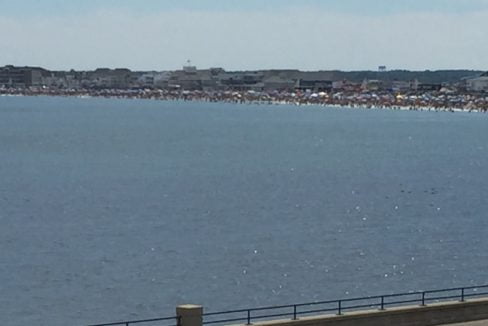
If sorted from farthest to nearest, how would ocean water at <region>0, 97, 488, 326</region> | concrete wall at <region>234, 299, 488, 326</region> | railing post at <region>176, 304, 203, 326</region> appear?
1. ocean water at <region>0, 97, 488, 326</region>
2. concrete wall at <region>234, 299, 488, 326</region>
3. railing post at <region>176, 304, 203, 326</region>

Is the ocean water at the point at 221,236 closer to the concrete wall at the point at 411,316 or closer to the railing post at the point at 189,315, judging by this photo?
the concrete wall at the point at 411,316

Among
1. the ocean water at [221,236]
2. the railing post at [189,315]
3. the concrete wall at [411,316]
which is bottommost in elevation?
the ocean water at [221,236]

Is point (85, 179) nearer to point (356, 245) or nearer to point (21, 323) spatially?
point (356, 245)

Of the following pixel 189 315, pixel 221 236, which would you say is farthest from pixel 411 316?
pixel 221 236

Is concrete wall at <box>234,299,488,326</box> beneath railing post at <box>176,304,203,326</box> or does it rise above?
beneath

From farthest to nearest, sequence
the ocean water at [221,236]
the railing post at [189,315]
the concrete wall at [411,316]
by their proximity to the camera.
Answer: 1. the ocean water at [221,236]
2. the concrete wall at [411,316]
3. the railing post at [189,315]

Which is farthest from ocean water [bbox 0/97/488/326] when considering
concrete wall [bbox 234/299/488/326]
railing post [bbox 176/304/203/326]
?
railing post [bbox 176/304/203/326]

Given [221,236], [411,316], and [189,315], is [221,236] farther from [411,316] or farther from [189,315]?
[189,315]

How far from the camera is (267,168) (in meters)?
156

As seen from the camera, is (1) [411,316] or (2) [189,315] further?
(1) [411,316]

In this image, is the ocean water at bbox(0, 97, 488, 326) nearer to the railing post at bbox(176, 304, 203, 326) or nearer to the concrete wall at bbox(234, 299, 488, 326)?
the concrete wall at bbox(234, 299, 488, 326)

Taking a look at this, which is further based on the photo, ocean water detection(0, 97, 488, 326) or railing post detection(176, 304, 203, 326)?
ocean water detection(0, 97, 488, 326)

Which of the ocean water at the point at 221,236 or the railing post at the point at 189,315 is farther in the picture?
the ocean water at the point at 221,236

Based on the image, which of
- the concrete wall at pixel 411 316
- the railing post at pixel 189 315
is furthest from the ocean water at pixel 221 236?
the railing post at pixel 189 315
